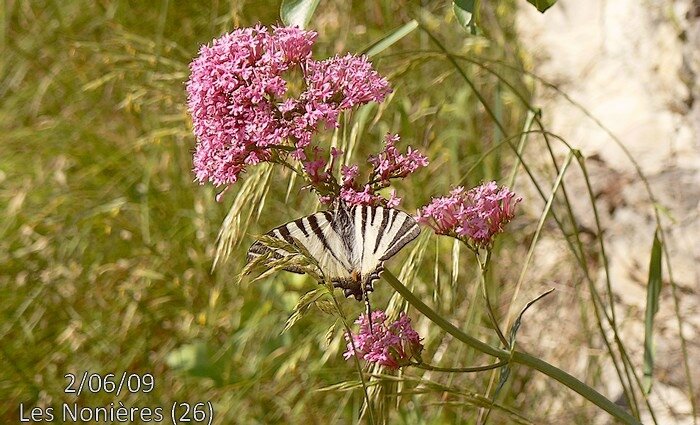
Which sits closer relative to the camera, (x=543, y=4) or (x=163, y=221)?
(x=543, y=4)

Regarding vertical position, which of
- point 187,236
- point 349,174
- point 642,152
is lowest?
point 349,174

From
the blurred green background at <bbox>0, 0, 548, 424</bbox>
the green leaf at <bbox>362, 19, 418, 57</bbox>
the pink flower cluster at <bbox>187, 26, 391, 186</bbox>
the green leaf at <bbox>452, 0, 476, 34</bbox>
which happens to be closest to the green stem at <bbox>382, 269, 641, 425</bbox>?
the pink flower cluster at <bbox>187, 26, 391, 186</bbox>

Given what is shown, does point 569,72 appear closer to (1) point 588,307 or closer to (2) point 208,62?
(1) point 588,307

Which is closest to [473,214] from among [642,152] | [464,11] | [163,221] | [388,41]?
[464,11]

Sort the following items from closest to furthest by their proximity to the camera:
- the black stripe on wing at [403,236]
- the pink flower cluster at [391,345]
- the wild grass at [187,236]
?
1. the black stripe on wing at [403,236]
2. the pink flower cluster at [391,345]
3. the wild grass at [187,236]

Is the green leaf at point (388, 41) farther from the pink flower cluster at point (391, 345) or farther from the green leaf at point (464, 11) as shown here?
the pink flower cluster at point (391, 345)

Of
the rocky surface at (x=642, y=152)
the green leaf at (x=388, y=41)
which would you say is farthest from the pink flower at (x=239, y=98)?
the rocky surface at (x=642, y=152)

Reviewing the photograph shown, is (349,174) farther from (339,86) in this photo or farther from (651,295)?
(651,295)
